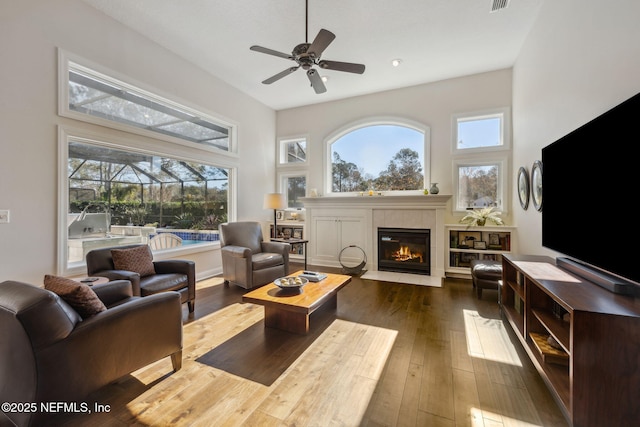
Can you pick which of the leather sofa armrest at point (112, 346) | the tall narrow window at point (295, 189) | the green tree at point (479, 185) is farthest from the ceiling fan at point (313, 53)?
the tall narrow window at point (295, 189)

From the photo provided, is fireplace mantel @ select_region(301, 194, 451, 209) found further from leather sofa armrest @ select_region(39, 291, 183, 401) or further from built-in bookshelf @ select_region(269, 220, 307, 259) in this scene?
leather sofa armrest @ select_region(39, 291, 183, 401)

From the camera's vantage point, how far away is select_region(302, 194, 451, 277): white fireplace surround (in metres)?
4.52

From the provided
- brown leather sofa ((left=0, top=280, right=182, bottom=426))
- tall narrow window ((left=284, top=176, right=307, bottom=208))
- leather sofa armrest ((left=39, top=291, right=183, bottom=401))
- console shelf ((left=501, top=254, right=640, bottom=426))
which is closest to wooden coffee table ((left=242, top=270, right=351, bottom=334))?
leather sofa armrest ((left=39, top=291, right=183, bottom=401))

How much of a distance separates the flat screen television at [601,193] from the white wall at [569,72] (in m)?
0.07

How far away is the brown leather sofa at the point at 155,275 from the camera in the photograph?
251 cm

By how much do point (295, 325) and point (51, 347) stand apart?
169cm

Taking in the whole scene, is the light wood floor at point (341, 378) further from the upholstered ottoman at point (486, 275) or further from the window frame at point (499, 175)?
the window frame at point (499, 175)

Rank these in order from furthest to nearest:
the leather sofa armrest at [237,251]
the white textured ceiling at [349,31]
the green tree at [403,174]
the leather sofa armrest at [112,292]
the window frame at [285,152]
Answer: the window frame at [285,152] < the green tree at [403,174] < the leather sofa armrest at [237,251] < the white textured ceiling at [349,31] < the leather sofa armrest at [112,292]

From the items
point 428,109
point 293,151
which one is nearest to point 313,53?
point 428,109

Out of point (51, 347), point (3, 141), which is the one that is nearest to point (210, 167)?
point (3, 141)

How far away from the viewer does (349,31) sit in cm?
340

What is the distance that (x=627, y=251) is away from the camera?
56.7 inches

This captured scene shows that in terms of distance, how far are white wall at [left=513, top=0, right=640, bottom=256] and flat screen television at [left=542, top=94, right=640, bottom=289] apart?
0.07 metres

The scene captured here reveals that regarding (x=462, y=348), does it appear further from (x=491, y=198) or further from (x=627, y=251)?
(x=491, y=198)
